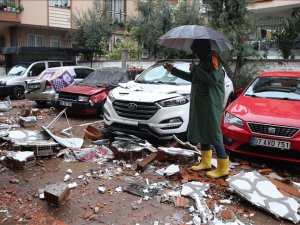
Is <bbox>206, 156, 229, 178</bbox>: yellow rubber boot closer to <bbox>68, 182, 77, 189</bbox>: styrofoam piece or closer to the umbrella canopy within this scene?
the umbrella canopy

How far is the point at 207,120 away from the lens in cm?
457

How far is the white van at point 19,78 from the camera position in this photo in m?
12.7

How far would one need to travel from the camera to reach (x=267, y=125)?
16.1 ft

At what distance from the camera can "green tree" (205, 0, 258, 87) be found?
10.8 meters

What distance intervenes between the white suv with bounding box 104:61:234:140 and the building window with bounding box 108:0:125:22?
19564 millimetres

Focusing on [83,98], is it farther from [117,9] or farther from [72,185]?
[117,9]

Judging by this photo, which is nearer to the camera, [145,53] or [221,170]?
[221,170]

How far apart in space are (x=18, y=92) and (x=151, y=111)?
8.90 meters

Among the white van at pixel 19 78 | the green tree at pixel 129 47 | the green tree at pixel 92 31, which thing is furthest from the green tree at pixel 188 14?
the white van at pixel 19 78

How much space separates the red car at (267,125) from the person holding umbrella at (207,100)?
0.64m

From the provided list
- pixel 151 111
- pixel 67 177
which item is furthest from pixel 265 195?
pixel 67 177

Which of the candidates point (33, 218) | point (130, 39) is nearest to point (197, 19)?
point (130, 39)

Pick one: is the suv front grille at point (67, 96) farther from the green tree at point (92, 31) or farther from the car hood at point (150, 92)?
the green tree at point (92, 31)

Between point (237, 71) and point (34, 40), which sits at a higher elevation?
point (34, 40)
